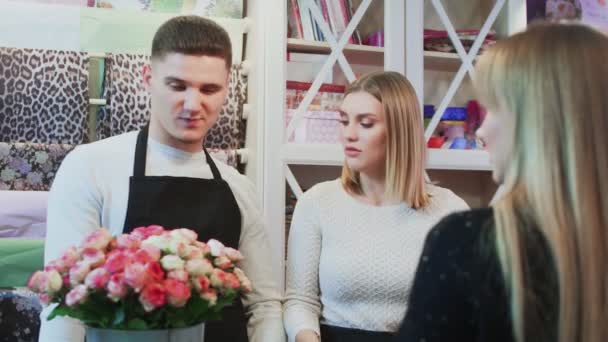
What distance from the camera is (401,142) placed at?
1.62 metres

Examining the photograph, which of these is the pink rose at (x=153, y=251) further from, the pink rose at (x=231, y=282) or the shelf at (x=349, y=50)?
the shelf at (x=349, y=50)

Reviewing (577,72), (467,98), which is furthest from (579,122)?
(467,98)

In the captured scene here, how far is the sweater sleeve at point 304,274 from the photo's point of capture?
1567mm

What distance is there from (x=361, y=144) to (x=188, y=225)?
18.7 inches

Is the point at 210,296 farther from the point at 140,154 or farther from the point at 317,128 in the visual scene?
the point at 317,128

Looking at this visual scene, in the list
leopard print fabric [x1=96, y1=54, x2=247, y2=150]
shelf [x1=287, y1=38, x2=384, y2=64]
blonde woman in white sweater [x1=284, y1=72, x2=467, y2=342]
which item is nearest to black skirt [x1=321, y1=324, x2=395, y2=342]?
blonde woman in white sweater [x1=284, y1=72, x2=467, y2=342]

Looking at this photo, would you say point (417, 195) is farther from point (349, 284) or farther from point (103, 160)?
point (103, 160)

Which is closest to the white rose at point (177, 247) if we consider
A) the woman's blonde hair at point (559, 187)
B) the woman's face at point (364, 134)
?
the woman's blonde hair at point (559, 187)

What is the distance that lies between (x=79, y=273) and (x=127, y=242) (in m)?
0.09

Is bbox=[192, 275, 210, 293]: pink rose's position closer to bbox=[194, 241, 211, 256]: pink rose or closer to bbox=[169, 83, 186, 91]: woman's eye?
bbox=[194, 241, 211, 256]: pink rose

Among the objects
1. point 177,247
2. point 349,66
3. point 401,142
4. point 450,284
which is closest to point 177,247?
point 177,247

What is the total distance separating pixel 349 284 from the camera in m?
1.53

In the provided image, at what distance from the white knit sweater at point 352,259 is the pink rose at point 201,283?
0.60 meters

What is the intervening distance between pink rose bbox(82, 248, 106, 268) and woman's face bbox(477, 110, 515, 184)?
590 millimetres
